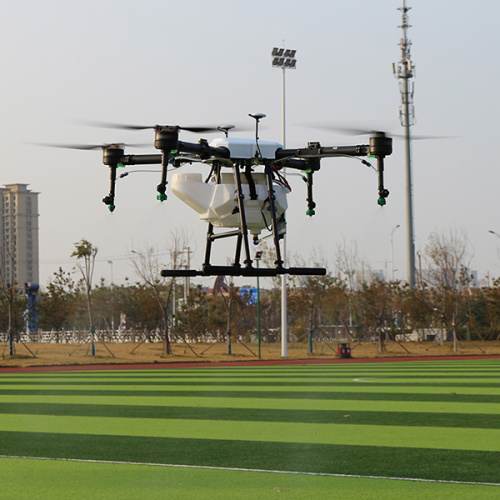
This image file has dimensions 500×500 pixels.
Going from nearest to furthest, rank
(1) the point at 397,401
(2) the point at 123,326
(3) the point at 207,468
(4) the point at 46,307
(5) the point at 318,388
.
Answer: (3) the point at 207,468 < (1) the point at 397,401 < (5) the point at 318,388 < (4) the point at 46,307 < (2) the point at 123,326

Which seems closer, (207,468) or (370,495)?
(370,495)

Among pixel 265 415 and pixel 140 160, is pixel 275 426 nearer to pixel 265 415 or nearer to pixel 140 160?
pixel 265 415

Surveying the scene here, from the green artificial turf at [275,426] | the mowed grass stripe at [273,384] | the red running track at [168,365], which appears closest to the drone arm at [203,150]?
the green artificial turf at [275,426]

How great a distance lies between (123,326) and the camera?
55.9 metres

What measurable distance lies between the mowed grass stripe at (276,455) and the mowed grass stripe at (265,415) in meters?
2.33

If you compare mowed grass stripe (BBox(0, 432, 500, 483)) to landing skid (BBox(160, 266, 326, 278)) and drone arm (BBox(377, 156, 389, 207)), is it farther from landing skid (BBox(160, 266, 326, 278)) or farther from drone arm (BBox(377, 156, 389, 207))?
drone arm (BBox(377, 156, 389, 207))

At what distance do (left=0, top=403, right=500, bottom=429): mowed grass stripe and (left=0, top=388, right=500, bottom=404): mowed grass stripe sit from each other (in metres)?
2.26

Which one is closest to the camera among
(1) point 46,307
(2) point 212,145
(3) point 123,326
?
(2) point 212,145

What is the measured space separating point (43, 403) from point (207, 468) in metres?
8.29

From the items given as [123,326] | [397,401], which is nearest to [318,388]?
[397,401]

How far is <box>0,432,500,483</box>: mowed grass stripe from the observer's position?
8547mm

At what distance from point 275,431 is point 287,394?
5.69 m

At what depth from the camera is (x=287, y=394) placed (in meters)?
17.2

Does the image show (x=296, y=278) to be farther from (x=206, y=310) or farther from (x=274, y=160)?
(x=274, y=160)
